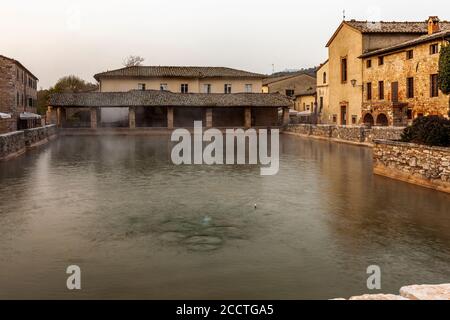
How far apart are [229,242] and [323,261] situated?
1770 mm

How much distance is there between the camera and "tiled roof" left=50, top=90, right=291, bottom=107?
46.2m

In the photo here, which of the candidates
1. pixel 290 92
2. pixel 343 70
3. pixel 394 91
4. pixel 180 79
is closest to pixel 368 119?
pixel 394 91

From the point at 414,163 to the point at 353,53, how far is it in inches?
1121

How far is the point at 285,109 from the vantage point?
162 ft

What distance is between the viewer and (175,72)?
5588 cm

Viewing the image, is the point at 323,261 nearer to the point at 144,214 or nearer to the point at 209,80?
the point at 144,214

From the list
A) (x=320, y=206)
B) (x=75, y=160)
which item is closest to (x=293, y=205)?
(x=320, y=206)

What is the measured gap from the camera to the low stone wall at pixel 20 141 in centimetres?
2173

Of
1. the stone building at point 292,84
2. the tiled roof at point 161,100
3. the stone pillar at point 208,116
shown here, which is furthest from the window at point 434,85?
the stone building at point 292,84

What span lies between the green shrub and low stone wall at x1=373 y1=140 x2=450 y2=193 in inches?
17.4

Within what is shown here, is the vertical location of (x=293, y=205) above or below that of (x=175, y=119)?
below

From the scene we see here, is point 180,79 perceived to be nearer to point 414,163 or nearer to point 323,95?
point 323,95

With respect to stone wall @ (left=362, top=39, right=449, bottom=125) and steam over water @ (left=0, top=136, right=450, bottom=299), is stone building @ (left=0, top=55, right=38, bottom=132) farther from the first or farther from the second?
stone wall @ (left=362, top=39, right=449, bottom=125)

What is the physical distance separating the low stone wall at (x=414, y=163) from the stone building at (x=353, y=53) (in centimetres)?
2234
